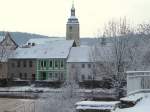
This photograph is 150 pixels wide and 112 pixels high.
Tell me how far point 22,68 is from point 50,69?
22.9 ft

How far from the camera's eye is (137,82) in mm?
14148

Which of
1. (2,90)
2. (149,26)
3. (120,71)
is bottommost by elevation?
(2,90)

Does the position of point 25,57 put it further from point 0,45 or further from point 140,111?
point 140,111

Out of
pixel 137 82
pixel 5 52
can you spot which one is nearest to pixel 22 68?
pixel 5 52

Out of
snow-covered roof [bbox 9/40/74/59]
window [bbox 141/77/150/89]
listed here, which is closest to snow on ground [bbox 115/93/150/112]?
window [bbox 141/77/150/89]

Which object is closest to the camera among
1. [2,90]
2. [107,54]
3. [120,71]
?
[120,71]

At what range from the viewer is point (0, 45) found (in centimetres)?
9088

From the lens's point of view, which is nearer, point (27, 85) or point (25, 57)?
point (27, 85)

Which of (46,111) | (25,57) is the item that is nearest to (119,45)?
(46,111)

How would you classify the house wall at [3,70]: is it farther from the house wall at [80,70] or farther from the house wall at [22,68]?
the house wall at [80,70]

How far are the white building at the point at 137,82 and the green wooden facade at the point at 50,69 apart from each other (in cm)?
6846

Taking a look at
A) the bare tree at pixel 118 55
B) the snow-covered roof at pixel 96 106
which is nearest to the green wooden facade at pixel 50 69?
the bare tree at pixel 118 55

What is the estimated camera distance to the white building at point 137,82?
14.0m

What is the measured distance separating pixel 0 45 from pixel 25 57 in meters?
7.06
